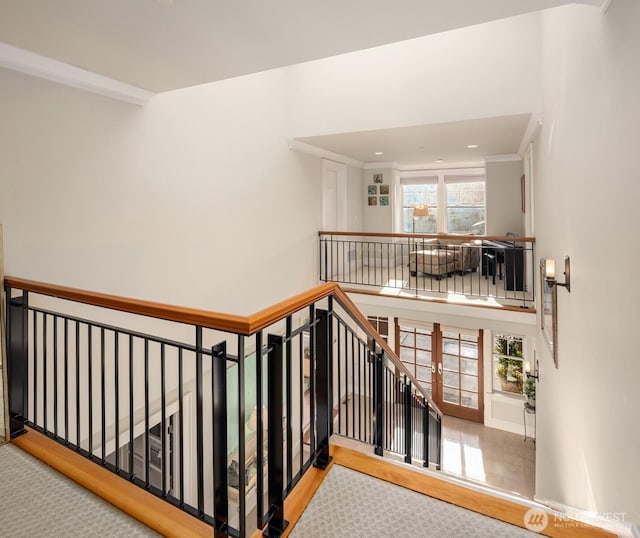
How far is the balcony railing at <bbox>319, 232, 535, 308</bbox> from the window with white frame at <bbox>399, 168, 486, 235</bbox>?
1465mm

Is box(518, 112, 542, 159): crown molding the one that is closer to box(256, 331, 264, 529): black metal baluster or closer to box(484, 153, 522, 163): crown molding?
box(484, 153, 522, 163): crown molding

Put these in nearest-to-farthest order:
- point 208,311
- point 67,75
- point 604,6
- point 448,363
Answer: point 208,311, point 604,6, point 67,75, point 448,363

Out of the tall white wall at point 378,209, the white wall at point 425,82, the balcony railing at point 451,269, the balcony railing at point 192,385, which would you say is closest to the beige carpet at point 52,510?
the balcony railing at point 192,385

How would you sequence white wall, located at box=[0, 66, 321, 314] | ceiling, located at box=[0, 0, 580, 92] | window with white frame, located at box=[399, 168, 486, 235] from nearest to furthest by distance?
ceiling, located at box=[0, 0, 580, 92] → white wall, located at box=[0, 66, 321, 314] → window with white frame, located at box=[399, 168, 486, 235]

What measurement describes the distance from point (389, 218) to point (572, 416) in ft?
21.9

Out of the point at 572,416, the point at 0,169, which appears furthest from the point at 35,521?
the point at 572,416

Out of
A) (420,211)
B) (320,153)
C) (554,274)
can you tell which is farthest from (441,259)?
(554,274)

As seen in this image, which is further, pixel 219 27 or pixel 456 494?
pixel 219 27

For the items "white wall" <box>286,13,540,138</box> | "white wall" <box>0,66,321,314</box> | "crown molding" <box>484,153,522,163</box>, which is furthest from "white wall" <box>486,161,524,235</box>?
"white wall" <box>0,66,321,314</box>

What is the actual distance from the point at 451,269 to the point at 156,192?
550cm

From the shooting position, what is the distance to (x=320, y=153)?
6750 mm

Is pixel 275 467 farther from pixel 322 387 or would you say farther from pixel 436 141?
pixel 436 141

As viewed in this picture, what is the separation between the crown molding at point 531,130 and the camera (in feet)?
14.2

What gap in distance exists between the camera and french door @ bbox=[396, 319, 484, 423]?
741 cm
